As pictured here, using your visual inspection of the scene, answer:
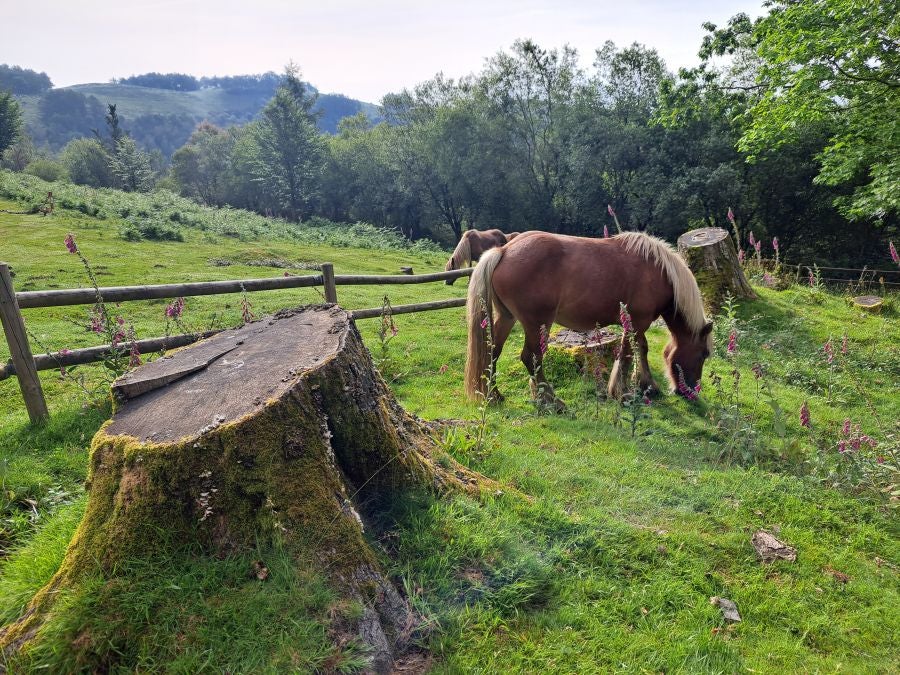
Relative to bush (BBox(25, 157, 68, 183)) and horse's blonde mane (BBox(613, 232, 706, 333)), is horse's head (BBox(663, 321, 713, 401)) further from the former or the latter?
bush (BBox(25, 157, 68, 183))

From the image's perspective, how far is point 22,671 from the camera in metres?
1.57

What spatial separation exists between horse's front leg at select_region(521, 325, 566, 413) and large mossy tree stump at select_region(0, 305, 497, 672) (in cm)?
350

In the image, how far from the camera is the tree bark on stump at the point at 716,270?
9.21m

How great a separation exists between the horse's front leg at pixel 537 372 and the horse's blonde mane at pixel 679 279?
1.71m

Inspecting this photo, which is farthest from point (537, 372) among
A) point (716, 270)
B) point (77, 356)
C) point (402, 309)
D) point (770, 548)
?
point (716, 270)

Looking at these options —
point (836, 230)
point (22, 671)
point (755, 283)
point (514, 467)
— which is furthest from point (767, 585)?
point (836, 230)

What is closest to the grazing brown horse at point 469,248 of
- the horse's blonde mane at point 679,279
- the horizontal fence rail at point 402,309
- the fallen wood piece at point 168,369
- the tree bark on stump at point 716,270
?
the horizontal fence rail at point 402,309

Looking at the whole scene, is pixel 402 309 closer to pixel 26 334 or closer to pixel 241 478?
pixel 26 334

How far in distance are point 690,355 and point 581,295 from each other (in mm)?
1713

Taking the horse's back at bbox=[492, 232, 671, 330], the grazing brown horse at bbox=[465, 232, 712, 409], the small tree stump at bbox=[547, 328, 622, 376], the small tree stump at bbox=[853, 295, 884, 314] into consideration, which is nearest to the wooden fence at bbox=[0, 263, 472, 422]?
the grazing brown horse at bbox=[465, 232, 712, 409]

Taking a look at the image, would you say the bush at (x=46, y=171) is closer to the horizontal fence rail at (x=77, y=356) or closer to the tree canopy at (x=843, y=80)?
the horizontal fence rail at (x=77, y=356)

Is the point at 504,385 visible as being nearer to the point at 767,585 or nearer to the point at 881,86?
the point at 767,585

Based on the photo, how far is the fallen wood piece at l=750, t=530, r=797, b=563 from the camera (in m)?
2.91

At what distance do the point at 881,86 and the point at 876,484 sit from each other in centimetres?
1197
